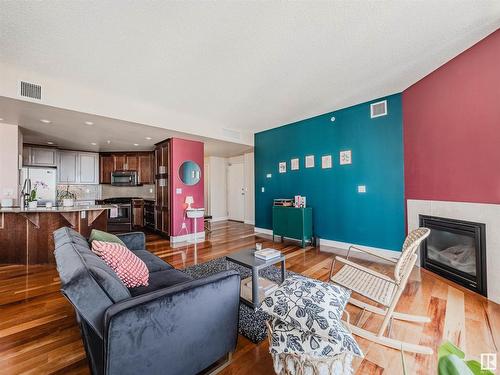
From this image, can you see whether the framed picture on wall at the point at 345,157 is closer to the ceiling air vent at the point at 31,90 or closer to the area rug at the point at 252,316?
the area rug at the point at 252,316

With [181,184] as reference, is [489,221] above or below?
below

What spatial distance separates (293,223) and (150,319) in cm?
354

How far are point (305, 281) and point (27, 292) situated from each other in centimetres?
319

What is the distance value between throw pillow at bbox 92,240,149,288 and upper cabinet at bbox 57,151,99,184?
19.1 feet

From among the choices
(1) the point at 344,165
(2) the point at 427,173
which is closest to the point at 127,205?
(1) the point at 344,165

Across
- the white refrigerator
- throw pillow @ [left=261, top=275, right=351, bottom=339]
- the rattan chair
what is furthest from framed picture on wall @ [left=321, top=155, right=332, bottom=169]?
the white refrigerator

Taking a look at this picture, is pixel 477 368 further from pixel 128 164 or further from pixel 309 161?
pixel 128 164

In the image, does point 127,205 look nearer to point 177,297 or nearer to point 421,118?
point 177,297

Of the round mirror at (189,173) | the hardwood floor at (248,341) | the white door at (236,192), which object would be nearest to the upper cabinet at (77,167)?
the round mirror at (189,173)

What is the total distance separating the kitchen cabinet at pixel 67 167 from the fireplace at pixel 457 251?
8045 mm

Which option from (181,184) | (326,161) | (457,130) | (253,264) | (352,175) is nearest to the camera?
(253,264)

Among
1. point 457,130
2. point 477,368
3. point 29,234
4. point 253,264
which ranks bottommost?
point 253,264

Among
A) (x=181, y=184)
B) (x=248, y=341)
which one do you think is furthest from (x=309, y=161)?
(x=248, y=341)

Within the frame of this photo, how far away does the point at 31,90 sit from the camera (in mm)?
2693
